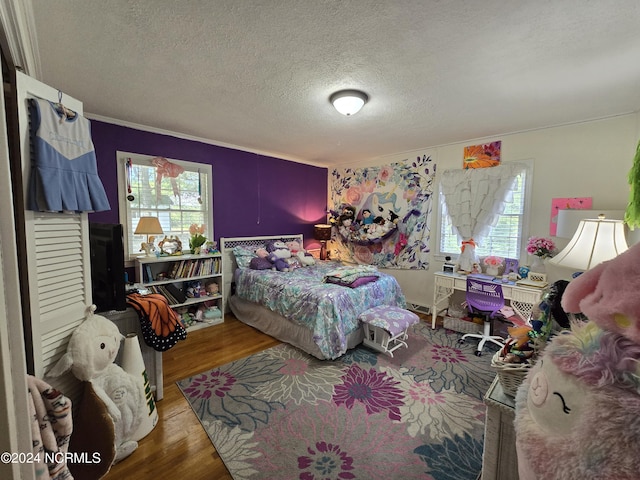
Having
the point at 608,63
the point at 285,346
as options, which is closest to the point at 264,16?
the point at 608,63

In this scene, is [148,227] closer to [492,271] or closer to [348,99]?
[348,99]

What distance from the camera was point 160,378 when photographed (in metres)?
2.06

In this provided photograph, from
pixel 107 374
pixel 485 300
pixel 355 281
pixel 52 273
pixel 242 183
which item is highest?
pixel 242 183

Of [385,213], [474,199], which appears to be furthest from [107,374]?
[474,199]

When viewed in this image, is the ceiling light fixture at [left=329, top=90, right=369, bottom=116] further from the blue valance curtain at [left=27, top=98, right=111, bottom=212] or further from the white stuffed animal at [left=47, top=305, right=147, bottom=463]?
the white stuffed animal at [left=47, top=305, right=147, bottom=463]

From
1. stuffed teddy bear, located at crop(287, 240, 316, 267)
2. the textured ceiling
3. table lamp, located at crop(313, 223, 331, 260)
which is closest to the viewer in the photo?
the textured ceiling

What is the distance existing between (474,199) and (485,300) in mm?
1339

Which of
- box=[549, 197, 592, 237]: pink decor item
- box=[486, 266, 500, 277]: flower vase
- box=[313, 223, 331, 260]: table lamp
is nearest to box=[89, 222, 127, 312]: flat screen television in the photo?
box=[313, 223, 331, 260]: table lamp

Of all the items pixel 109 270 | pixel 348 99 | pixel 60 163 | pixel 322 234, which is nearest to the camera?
pixel 60 163

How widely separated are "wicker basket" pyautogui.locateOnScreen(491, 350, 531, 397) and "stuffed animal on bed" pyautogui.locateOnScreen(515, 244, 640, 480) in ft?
0.77

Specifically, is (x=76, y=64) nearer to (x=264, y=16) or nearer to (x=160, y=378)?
(x=264, y=16)

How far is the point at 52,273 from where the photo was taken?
1.33 m

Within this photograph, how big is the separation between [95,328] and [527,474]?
1.93m

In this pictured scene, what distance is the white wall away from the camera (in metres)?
2.55
